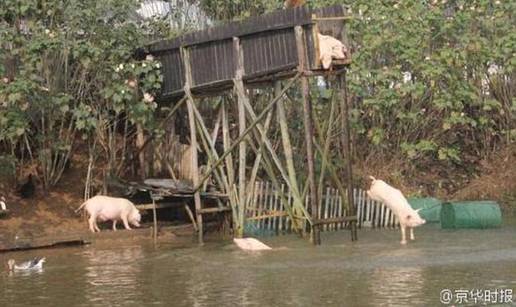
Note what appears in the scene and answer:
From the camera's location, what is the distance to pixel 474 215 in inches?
720

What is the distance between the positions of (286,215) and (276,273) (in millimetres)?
4075

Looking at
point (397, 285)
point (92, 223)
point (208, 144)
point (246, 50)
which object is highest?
point (246, 50)

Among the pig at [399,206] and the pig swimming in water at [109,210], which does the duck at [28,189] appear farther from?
the pig at [399,206]

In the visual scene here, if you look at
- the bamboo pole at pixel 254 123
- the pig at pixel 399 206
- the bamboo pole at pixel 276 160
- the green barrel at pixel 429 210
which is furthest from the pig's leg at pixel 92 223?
the green barrel at pixel 429 210

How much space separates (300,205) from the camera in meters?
16.8

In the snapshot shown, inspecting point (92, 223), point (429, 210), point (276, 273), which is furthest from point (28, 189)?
point (429, 210)

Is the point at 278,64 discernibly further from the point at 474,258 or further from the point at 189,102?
the point at 474,258

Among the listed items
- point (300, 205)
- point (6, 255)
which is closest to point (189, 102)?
point (300, 205)

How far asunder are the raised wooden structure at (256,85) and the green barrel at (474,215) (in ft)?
7.26

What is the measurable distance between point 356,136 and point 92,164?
20.6ft

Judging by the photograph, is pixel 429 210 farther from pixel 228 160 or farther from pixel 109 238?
pixel 109 238

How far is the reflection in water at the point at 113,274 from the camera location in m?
12.4

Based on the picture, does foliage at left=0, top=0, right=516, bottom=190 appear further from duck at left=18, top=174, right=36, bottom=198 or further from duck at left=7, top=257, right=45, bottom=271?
duck at left=7, top=257, right=45, bottom=271

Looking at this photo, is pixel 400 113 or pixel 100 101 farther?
pixel 400 113
